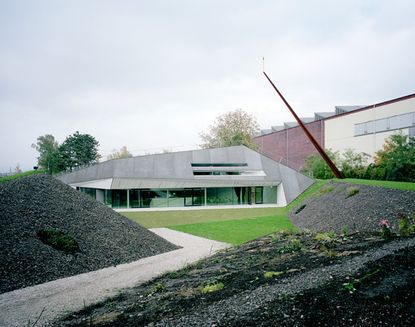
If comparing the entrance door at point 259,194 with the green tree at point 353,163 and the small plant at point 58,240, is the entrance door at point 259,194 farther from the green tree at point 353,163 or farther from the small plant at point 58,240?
the small plant at point 58,240

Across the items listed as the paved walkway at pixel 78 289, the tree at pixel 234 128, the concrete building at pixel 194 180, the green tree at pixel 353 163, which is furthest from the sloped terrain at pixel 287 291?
the tree at pixel 234 128

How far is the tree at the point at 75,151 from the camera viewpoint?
61.9m

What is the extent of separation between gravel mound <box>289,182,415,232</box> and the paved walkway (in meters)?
6.25

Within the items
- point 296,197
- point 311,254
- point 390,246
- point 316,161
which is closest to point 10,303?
point 311,254

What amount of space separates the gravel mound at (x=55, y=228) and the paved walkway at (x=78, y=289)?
555mm

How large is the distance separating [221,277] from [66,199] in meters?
9.37

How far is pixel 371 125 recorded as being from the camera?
108 feet

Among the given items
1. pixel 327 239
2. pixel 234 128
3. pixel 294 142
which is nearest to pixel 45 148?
pixel 234 128

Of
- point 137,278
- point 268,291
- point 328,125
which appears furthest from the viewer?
point 328,125

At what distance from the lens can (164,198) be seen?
30.9 metres

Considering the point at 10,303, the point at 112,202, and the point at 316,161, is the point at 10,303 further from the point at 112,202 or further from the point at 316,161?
the point at 316,161

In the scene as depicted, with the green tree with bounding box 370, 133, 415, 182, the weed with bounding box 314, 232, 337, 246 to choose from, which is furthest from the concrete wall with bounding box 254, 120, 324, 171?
the weed with bounding box 314, 232, 337, 246

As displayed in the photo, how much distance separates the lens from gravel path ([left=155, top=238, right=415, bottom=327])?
179 inches

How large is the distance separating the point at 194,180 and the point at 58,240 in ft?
68.1
